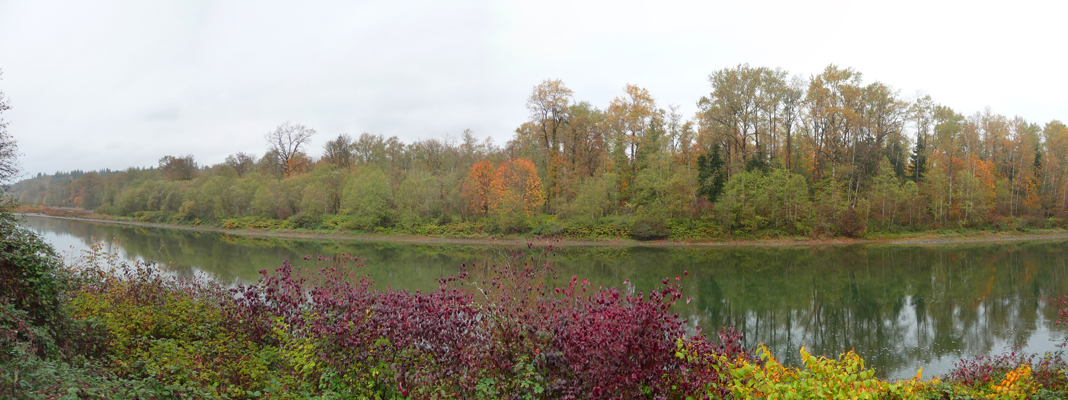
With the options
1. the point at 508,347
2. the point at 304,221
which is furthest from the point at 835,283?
the point at 304,221

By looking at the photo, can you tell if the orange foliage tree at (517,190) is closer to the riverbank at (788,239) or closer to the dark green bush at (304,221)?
the riverbank at (788,239)

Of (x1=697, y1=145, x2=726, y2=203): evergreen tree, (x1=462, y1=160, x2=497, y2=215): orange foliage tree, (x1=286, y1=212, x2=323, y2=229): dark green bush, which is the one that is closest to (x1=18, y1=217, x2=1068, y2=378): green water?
(x1=462, y1=160, x2=497, y2=215): orange foliage tree

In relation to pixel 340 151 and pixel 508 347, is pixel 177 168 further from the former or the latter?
pixel 508 347

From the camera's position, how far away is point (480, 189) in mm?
38969

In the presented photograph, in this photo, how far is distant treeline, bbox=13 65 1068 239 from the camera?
3519cm

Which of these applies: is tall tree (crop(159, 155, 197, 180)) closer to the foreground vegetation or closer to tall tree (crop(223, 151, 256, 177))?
tall tree (crop(223, 151, 256, 177))

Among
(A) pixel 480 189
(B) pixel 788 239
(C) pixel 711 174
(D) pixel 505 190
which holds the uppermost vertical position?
(C) pixel 711 174

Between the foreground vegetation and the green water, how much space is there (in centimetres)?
199

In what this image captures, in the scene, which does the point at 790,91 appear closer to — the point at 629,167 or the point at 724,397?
the point at 629,167

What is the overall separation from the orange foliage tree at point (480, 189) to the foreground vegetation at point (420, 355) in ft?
106

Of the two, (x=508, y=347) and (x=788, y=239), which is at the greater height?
(x=508, y=347)

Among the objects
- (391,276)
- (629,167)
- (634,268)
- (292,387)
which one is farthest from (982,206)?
(292,387)

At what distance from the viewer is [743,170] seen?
35312 mm

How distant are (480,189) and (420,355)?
3455cm
